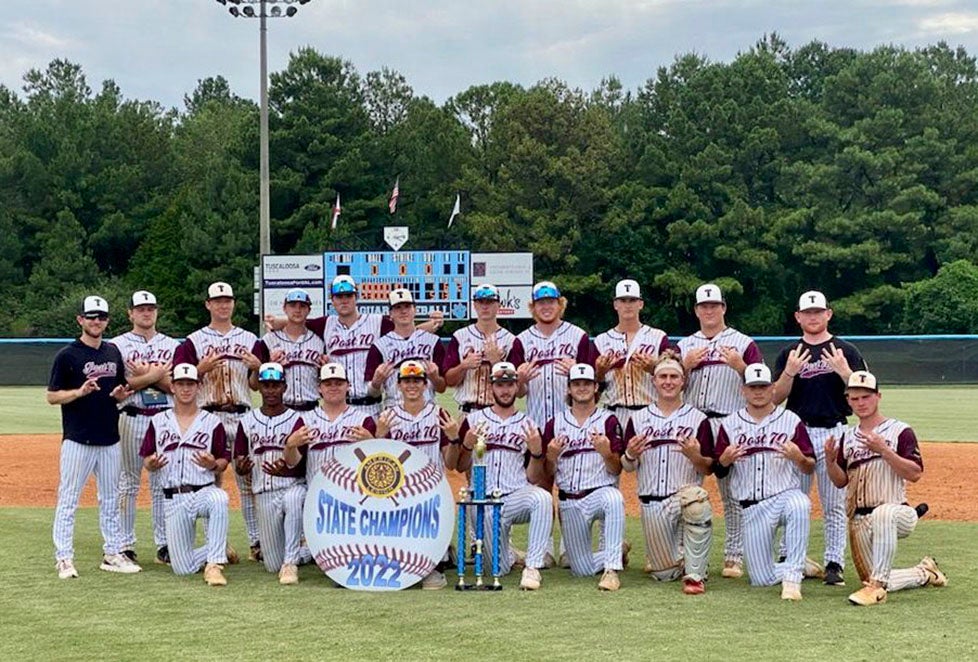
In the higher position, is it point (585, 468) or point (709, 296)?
point (709, 296)

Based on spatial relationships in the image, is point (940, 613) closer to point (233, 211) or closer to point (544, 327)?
point (544, 327)

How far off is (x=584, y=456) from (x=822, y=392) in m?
1.46

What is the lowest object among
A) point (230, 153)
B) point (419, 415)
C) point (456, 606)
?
point (456, 606)

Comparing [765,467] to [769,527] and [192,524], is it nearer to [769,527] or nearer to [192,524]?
[769,527]

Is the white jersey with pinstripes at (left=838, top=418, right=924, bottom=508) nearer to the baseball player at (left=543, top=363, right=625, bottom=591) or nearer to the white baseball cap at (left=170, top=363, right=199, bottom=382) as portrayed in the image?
the baseball player at (left=543, top=363, right=625, bottom=591)

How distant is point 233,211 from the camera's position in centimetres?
4684

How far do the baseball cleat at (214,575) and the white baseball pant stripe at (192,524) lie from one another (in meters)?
0.10

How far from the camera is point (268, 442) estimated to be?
307 inches

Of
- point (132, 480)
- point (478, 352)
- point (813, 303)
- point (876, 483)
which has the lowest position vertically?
point (132, 480)

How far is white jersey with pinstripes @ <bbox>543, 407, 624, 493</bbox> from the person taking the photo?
7508 mm

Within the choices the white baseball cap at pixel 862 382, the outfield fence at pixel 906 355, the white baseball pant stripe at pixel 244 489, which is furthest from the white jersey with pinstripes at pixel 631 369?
the outfield fence at pixel 906 355

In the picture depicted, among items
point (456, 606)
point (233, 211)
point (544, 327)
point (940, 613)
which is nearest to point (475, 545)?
point (456, 606)

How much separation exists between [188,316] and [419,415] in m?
41.1

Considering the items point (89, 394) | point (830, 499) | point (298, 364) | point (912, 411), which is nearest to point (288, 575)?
point (298, 364)
